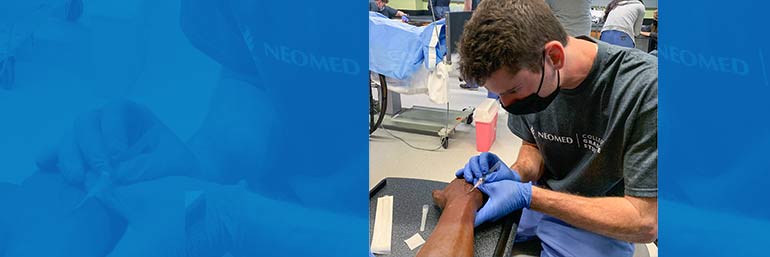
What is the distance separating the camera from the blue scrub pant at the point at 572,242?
137 centimetres

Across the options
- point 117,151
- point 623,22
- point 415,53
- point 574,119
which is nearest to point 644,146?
point 574,119

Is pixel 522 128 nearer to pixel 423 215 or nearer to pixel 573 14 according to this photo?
pixel 423 215

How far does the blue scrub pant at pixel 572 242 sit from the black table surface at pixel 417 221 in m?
0.19

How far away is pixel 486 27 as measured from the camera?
1302 millimetres

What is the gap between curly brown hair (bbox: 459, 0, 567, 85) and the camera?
1282 millimetres

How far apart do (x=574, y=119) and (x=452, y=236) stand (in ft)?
1.94

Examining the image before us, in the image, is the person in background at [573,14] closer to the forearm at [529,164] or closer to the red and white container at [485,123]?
the red and white container at [485,123]

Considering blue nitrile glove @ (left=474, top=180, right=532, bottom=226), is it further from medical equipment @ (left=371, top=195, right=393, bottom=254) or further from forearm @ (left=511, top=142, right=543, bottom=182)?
forearm @ (left=511, top=142, right=543, bottom=182)

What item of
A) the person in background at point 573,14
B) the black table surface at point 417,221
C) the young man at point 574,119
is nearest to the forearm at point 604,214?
the young man at point 574,119

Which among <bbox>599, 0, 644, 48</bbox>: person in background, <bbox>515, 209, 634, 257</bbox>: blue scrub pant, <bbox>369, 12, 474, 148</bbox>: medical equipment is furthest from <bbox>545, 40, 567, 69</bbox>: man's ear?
<bbox>599, 0, 644, 48</bbox>: person in background

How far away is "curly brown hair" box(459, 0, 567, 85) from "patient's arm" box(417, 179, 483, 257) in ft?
0.94

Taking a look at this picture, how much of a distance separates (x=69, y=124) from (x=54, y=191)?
0.15ft

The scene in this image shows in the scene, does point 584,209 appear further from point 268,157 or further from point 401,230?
point 268,157

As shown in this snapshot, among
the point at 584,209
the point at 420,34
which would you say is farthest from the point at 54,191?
the point at 420,34
